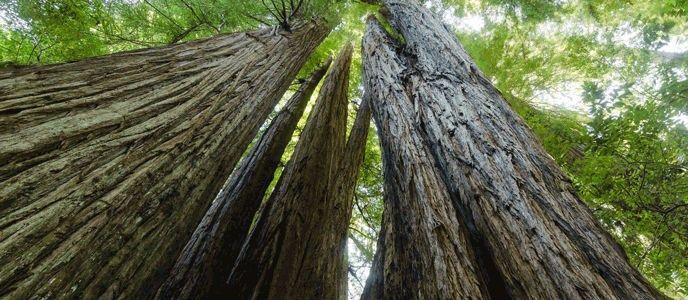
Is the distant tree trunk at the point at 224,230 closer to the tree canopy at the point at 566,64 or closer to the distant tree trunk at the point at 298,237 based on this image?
the distant tree trunk at the point at 298,237

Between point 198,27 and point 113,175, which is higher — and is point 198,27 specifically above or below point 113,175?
above

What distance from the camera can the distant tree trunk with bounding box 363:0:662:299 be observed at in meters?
1.27

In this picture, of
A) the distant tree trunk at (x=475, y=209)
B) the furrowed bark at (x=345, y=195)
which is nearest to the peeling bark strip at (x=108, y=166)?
the furrowed bark at (x=345, y=195)

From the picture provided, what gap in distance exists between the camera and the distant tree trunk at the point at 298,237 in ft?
8.28

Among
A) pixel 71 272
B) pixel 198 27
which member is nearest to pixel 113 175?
pixel 71 272

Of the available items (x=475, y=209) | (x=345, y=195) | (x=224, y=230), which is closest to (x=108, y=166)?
(x=224, y=230)

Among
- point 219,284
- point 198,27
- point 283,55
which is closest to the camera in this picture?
point 219,284

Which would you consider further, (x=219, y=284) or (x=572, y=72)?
(x=572, y=72)

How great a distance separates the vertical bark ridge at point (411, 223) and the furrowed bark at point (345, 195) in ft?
2.38

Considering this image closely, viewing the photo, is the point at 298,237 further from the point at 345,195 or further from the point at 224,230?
the point at 345,195

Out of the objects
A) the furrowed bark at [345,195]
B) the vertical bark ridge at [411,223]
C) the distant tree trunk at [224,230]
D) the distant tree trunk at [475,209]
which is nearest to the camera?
the distant tree trunk at [475,209]

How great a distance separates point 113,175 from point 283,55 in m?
2.77

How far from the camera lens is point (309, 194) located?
10.6ft

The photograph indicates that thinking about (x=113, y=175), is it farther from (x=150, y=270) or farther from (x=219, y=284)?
(x=219, y=284)
